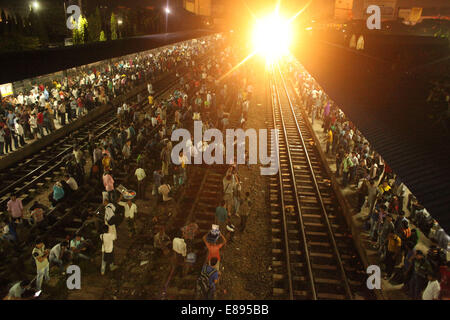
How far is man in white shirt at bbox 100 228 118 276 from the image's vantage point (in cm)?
869

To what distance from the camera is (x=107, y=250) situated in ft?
29.2

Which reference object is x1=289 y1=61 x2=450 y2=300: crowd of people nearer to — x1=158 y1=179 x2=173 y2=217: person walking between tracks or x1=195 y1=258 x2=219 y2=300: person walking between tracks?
x1=195 y1=258 x2=219 y2=300: person walking between tracks

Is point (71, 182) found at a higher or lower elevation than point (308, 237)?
higher

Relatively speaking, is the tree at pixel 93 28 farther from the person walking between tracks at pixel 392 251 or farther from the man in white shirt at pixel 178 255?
the person walking between tracks at pixel 392 251

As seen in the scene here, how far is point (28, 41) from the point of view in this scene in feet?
50.4

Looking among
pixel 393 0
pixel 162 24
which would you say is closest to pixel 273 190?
pixel 393 0

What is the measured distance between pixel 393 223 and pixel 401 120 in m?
3.33

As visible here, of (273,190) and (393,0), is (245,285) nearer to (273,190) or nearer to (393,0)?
(273,190)

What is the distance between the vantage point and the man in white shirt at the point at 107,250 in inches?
342

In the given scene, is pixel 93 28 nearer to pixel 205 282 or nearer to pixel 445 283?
pixel 205 282

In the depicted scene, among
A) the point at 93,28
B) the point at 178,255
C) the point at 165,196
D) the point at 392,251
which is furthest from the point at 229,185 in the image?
the point at 93,28

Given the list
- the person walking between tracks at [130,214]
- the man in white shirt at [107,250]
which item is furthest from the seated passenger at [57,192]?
the man in white shirt at [107,250]

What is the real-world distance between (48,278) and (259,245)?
619 centimetres

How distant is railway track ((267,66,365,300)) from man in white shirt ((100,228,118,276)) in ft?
15.2
